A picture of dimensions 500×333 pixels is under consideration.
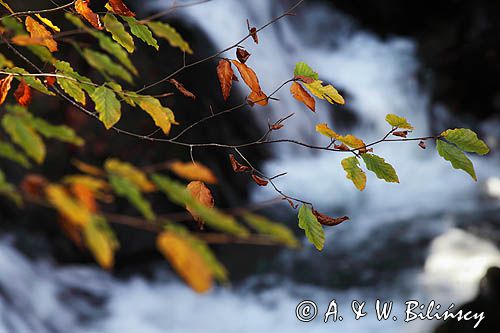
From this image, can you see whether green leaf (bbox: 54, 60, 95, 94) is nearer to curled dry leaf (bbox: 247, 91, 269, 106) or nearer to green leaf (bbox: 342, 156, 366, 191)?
curled dry leaf (bbox: 247, 91, 269, 106)

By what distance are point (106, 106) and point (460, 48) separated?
5980 millimetres

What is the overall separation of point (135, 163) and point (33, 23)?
2165 millimetres

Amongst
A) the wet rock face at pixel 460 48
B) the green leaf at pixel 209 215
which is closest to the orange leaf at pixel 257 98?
the green leaf at pixel 209 215

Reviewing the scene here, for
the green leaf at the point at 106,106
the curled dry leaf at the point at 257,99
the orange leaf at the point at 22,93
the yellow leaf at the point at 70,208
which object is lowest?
the yellow leaf at the point at 70,208

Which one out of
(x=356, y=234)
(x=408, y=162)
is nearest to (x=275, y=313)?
(x=356, y=234)

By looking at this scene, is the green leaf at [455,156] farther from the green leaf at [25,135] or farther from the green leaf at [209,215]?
the green leaf at [25,135]

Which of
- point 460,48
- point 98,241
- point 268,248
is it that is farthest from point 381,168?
point 460,48

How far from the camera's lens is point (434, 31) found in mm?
6797

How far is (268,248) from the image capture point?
11.8 ft

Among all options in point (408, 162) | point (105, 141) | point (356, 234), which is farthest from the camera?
point (408, 162)

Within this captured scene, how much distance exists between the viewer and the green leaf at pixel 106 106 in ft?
3.16

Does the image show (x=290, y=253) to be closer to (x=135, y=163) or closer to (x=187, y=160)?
(x=187, y=160)

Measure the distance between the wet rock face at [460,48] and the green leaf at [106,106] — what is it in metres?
5.48

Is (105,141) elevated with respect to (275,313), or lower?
elevated
